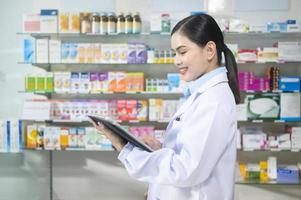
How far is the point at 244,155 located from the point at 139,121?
4.09 ft

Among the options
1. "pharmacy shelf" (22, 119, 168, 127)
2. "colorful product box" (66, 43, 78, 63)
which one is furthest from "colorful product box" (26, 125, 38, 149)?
"colorful product box" (66, 43, 78, 63)

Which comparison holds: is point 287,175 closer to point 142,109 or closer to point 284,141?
point 284,141

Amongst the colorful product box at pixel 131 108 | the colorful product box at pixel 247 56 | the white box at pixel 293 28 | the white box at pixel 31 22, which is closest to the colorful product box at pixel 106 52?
the colorful product box at pixel 131 108

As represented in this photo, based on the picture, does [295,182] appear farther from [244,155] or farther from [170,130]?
[170,130]

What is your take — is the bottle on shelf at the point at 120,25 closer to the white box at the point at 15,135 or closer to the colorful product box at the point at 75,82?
the colorful product box at the point at 75,82

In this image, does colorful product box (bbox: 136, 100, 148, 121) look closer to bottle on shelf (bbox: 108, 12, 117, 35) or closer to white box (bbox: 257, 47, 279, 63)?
bottle on shelf (bbox: 108, 12, 117, 35)

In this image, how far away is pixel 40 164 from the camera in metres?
4.32

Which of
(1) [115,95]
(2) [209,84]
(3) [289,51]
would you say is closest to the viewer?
(2) [209,84]

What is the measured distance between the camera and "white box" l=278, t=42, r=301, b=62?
3771 mm

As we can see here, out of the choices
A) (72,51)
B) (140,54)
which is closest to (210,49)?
(140,54)

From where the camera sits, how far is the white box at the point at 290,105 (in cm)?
378

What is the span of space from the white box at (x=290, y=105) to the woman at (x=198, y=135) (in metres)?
2.45

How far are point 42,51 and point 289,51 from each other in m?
2.55

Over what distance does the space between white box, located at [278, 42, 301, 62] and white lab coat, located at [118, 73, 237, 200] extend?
260cm
